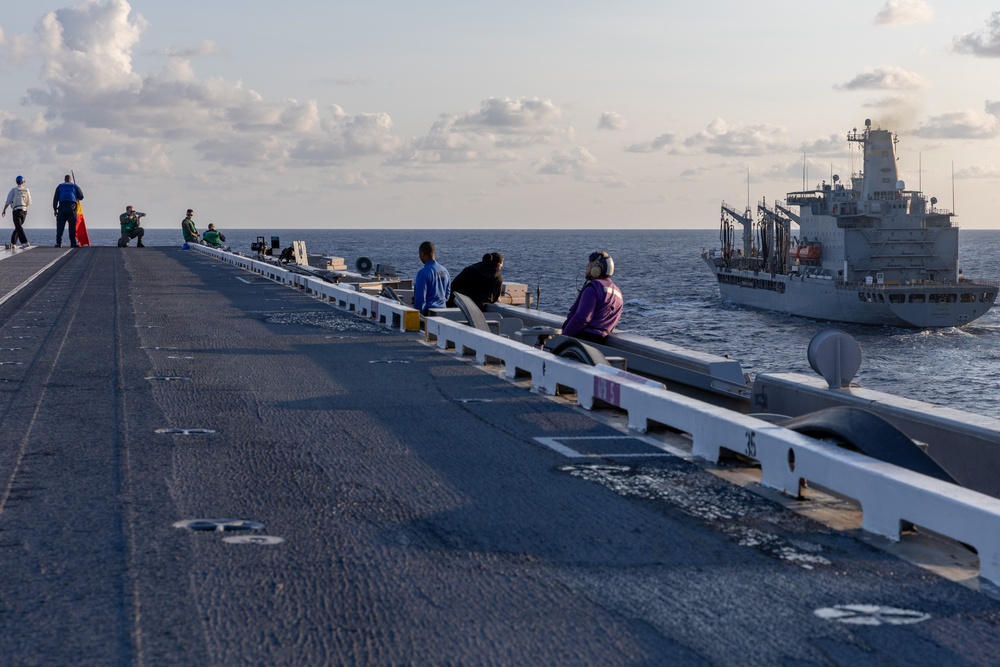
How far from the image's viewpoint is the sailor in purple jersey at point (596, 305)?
12.6 metres

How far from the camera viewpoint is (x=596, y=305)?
12.9 metres

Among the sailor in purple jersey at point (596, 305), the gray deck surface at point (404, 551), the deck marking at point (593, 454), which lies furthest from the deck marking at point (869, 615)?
the sailor in purple jersey at point (596, 305)

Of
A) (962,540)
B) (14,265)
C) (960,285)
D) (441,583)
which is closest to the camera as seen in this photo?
(441,583)

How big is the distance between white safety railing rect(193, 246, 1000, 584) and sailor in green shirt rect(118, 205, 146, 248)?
4493 cm

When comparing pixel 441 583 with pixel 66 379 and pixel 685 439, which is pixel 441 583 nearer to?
pixel 685 439

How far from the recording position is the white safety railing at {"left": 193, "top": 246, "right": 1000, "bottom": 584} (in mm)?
5512

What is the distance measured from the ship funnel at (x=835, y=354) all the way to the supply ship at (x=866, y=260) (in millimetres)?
75658

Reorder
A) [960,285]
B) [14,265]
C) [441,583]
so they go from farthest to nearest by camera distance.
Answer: [960,285] → [14,265] → [441,583]

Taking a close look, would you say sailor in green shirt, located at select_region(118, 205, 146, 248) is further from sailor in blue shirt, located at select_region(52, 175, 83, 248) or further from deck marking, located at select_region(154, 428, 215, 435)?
deck marking, located at select_region(154, 428, 215, 435)

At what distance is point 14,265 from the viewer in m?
36.0

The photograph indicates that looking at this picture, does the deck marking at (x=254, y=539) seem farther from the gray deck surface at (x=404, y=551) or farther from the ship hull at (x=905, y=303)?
the ship hull at (x=905, y=303)

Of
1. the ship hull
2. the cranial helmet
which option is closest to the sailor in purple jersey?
the cranial helmet

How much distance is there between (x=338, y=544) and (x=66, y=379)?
22.7ft

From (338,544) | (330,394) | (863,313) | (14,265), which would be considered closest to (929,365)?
(863,313)
